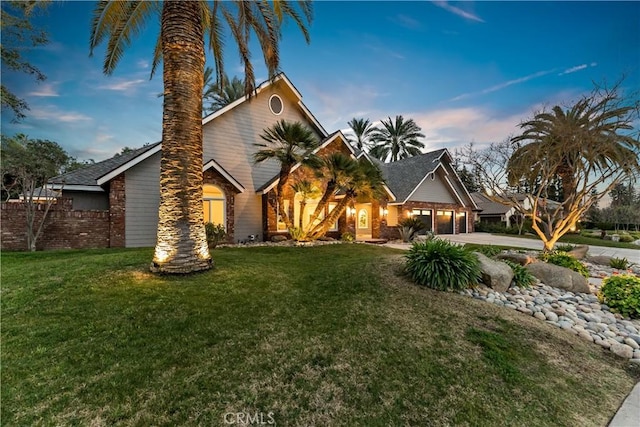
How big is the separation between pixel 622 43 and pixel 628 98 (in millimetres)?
1824

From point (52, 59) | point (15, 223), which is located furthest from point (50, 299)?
point (52, 59)

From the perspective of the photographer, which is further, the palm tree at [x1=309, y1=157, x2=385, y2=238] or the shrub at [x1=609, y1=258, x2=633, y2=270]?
the palm tree at [x1=309, y1=157, x2=385, y2=238]

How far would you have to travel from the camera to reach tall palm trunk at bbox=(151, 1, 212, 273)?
19.5 feet

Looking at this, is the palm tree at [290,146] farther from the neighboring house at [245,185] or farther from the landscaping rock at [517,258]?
the landscaping rock at [517,258]

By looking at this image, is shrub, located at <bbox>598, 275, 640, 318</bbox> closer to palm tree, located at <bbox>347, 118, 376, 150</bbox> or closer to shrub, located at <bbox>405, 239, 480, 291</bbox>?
shrub, located at <bbox>405, 239, 480, 291</bbox>

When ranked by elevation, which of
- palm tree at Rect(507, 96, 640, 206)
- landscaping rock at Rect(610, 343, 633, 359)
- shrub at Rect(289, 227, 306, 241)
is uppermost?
palm tree at Rect(507, 96, 640, 206)

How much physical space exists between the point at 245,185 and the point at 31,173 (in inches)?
442

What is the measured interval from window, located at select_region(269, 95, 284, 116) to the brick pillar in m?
8.16

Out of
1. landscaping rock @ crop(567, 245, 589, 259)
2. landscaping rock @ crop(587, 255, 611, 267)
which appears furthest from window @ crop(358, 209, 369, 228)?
landscaping rock @ crop(587, 255, 611, 267)

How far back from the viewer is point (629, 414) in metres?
2.95

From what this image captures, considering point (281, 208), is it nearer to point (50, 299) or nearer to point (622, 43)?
point (50, 299)

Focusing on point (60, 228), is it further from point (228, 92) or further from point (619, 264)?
point (228, 92)

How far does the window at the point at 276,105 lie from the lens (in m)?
15.4

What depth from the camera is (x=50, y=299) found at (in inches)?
183
